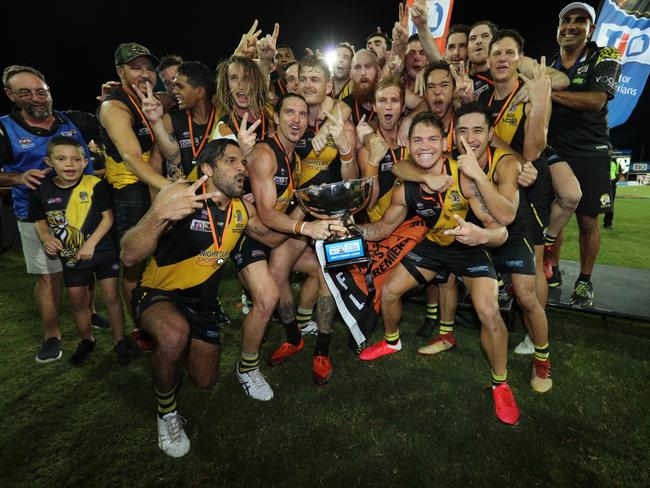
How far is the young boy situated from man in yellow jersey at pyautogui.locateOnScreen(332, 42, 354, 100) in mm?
3438

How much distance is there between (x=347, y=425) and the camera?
2729 mm

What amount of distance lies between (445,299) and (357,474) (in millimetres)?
2146

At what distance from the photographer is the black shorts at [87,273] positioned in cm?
362


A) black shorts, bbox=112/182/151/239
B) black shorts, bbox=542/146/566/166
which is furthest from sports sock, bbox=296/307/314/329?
black shorts, bbox=542/146/566/166

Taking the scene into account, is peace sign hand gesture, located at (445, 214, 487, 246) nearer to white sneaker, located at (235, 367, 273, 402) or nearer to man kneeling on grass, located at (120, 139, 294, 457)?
man kneeling on grass, located at (120, 139, 294, 457)

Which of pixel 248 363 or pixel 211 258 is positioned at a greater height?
pixel 211 258

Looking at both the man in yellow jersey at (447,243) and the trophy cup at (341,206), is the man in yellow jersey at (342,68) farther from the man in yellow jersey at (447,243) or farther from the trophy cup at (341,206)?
the trophy cup at (341,206)

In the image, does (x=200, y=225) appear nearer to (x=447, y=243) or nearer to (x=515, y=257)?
(x=447, y=243)

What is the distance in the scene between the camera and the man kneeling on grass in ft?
8.27

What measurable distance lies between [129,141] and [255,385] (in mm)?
2551

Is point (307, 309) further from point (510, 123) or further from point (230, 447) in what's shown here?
point (510, 123)

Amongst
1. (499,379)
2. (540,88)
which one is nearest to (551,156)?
(540,88)

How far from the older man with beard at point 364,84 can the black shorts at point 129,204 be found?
2615 mm

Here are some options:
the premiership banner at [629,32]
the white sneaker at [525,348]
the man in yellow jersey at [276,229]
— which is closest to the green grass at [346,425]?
the white sneaker at [525,348]
